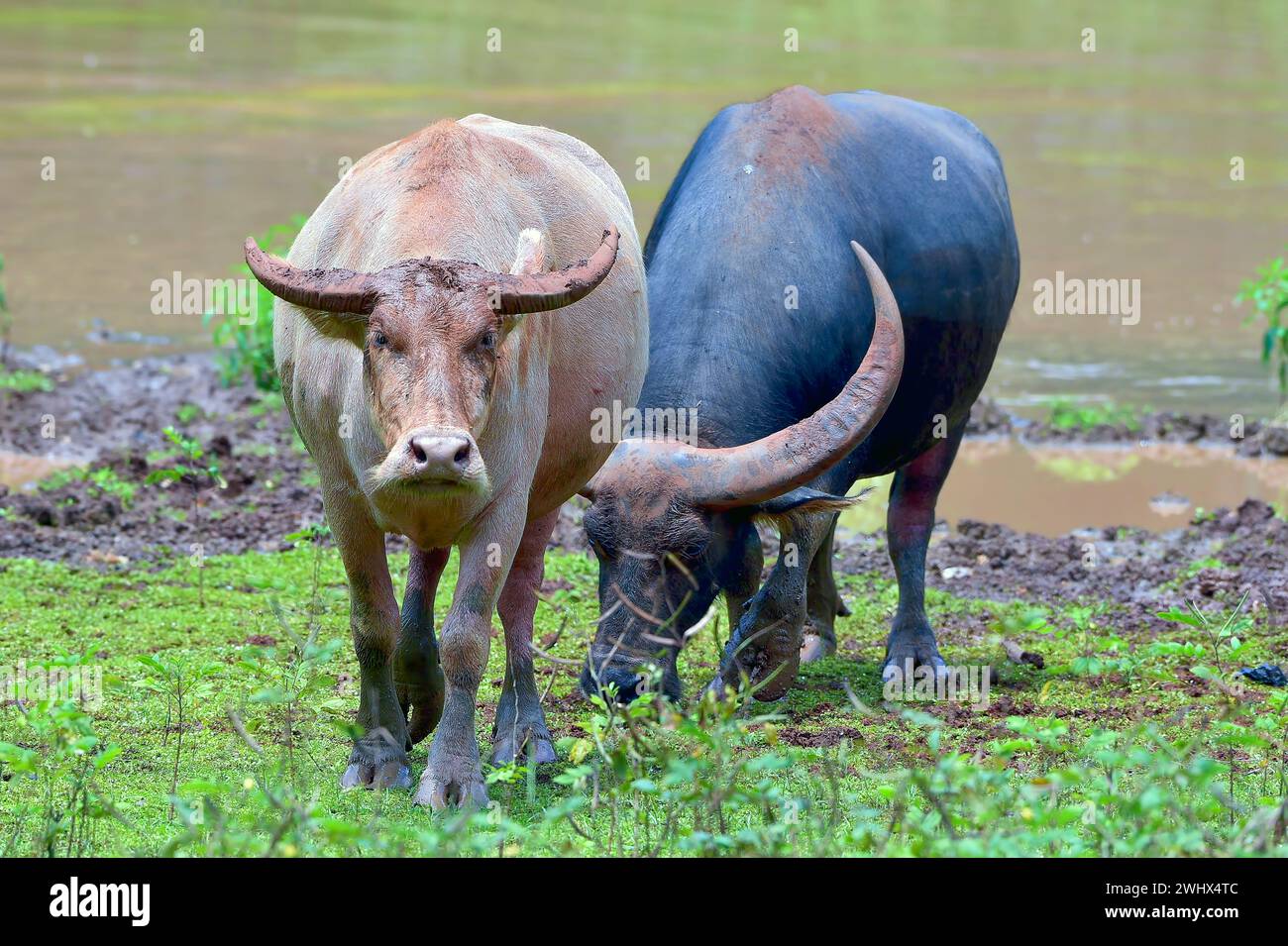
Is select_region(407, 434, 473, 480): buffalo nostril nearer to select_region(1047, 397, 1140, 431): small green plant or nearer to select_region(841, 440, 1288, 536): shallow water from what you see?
select_region(841, 440, 1288, 536): shallow water

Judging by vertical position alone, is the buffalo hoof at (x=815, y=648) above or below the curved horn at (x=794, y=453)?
below

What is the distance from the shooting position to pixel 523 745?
6.12m

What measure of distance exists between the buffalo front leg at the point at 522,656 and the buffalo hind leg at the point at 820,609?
185 cm

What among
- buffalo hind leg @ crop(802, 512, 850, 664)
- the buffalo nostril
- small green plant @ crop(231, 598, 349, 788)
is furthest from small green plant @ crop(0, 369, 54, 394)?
the buffalo nostril

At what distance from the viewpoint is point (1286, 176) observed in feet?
63.0

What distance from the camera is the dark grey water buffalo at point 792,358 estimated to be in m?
6.39

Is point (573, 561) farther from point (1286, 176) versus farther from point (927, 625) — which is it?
point (1286, 176)

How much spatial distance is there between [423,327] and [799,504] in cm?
200

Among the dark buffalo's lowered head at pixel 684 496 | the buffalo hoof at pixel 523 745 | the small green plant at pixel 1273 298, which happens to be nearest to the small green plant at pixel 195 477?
the buffalo hoof at pixel 523 745

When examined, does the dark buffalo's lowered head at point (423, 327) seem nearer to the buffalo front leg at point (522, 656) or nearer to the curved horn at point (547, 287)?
the curved horn at point (547, 287)

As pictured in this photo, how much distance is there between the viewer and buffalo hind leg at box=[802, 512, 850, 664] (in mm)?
7980

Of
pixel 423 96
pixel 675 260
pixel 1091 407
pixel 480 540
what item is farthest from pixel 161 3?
pixel 480 540
